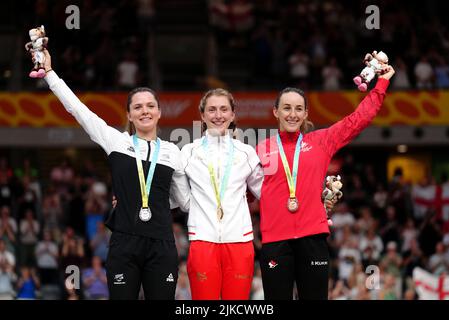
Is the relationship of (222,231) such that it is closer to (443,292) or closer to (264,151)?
(264,151)

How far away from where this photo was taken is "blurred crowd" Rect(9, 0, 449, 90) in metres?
21.3

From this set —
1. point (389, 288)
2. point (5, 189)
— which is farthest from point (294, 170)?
point (5, 189)

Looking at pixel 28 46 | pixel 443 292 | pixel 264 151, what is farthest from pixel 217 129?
pixel 443 292

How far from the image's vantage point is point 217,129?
26.2ft

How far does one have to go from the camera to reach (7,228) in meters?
18.3

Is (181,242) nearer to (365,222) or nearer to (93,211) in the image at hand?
(93,211)

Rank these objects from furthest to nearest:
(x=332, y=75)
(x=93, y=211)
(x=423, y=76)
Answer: (x=332, y=75), (x=423, y=76), (x=93, y=211)

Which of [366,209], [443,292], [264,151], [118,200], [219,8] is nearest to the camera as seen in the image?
[118,200]

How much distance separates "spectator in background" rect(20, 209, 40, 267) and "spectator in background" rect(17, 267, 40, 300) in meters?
1.63

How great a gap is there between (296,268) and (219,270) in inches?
22.5

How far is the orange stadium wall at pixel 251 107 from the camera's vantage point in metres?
20.9

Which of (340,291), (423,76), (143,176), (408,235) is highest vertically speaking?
(423,76)

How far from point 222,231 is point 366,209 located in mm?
11302

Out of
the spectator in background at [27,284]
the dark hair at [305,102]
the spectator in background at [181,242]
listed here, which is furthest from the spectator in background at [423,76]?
the dark hair at [305,102]
